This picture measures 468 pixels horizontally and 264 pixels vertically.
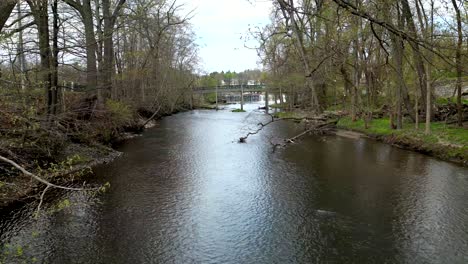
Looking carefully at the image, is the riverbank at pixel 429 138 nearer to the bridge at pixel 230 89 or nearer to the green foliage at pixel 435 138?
the green foliage at pixel 435 138

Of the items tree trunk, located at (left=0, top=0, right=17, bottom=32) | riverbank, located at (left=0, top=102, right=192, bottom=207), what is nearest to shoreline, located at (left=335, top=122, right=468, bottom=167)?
riverbank, located at (left=0, top=102, right=192, bottom=207)

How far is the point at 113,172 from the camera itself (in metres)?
13.9

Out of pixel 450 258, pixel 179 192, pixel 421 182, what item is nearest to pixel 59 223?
pixel 179 192

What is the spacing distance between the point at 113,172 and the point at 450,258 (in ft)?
36.9

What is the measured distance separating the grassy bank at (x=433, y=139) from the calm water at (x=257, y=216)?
1.11 m

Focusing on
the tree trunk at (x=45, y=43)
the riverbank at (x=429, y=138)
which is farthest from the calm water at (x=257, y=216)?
the tree trunk at (x=45, y=43)

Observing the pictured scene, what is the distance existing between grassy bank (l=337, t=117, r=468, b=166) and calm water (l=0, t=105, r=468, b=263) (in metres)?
1.11

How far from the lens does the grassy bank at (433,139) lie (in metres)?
15.8

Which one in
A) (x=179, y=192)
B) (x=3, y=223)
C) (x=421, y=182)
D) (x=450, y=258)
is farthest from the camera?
(x=421, y=182)

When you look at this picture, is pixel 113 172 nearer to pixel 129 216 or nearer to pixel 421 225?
pixel 129 216

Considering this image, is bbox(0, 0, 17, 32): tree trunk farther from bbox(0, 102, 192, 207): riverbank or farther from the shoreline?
the shoreline

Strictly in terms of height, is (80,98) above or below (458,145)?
above

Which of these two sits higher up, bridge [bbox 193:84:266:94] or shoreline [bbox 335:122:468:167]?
bridge [bbox 193:84:266:94]

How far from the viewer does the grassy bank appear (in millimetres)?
15836
